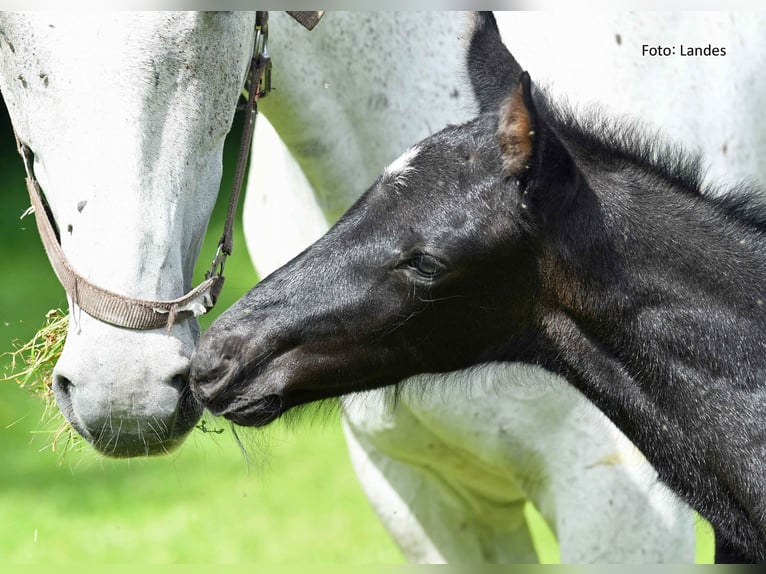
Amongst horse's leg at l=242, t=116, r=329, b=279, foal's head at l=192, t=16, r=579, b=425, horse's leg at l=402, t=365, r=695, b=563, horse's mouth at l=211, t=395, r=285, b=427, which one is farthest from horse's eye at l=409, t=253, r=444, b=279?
horse's leg at l=242, t=116, r=329, b=279

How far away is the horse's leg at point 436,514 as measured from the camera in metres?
3.65

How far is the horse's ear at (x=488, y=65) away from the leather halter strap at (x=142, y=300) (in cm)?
50

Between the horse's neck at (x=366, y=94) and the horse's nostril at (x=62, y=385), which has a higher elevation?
the horse's neck at (x=366, y=94)

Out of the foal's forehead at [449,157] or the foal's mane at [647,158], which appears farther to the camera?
the foal's mane at [647,158]

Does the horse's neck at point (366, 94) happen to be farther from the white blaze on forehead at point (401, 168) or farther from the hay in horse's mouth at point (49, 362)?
the hay in horse's mouth at point (49, 362)

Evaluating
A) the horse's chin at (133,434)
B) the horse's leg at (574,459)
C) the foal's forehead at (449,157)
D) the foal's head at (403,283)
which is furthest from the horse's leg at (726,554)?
the horse's chin at (133,434)

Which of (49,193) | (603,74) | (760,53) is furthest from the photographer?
(760,53)

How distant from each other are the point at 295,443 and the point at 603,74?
15.2 ft

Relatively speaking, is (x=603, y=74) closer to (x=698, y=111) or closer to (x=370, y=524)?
(x=698, y=111)

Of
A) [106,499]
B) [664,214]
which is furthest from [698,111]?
[106,499]

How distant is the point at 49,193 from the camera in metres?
2.39

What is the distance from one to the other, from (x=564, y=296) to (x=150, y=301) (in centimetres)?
85

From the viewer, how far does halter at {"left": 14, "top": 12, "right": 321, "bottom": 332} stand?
7.20 ft

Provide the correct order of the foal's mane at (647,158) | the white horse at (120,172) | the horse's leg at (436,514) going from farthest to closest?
the horse's leg at (436,514)
the foal's mane at (647,158)
the white horse at (120,172)
